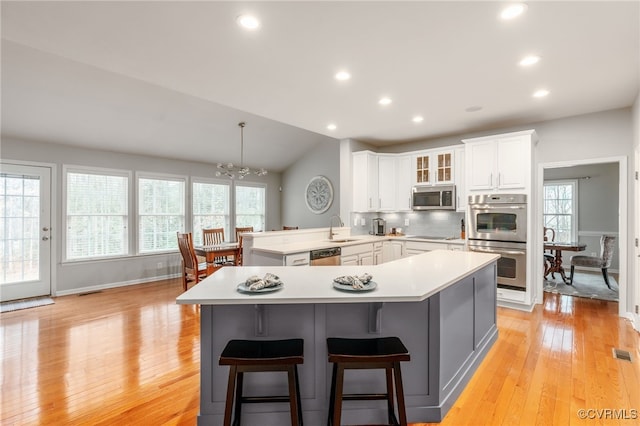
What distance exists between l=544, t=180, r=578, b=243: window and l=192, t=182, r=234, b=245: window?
24.3 ft

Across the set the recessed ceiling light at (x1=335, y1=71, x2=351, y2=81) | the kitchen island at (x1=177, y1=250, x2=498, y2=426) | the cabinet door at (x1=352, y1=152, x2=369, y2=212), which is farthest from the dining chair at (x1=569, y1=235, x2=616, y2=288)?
the recessed ceiling light at (x1=335, y1=71, x2=351, y2=81)

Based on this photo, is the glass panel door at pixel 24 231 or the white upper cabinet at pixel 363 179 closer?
the glass panel door at pixel 24 231

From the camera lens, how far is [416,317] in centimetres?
203

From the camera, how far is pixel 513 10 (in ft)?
6.60

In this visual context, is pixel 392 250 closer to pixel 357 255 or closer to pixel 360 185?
pixel 357 255

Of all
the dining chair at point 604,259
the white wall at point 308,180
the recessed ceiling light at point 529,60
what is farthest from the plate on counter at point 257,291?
the dining chair at point 604,259

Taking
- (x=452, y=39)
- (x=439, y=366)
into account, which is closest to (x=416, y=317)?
(x=439, y=366)

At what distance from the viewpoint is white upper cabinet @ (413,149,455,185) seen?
16.5 ft

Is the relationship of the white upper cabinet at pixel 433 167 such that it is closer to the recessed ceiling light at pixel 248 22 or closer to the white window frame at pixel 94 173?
the recessed ceiling light at pixel 248 22

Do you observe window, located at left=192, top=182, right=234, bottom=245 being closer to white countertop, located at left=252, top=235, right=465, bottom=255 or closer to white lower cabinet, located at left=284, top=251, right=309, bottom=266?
white countertop, located at left=252, top=235, right=465, bottom=255

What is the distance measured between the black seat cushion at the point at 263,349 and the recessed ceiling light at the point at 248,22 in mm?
2050

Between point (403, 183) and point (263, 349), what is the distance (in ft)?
14.6

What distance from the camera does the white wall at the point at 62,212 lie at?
4.82 metres

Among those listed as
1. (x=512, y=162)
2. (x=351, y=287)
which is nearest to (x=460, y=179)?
(x=512, y=162)
